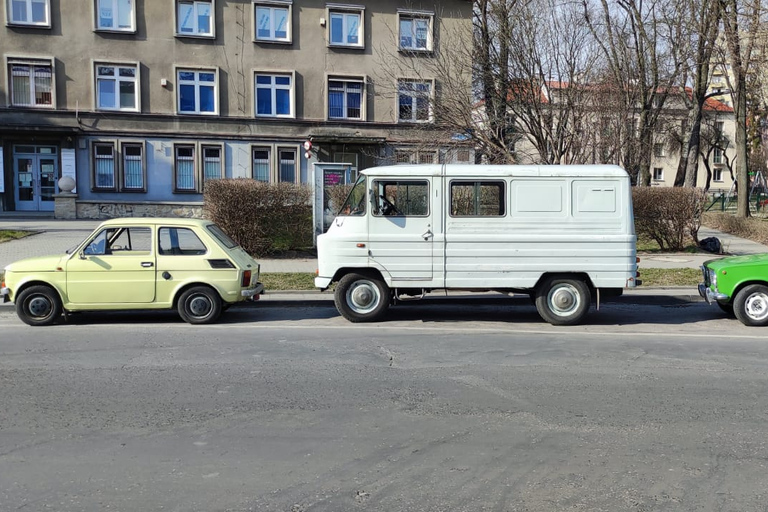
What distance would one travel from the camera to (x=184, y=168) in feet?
102

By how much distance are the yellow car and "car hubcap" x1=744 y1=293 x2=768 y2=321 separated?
23.7 feet

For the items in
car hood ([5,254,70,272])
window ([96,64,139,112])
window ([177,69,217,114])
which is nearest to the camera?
car hood ([5,254,70,272])

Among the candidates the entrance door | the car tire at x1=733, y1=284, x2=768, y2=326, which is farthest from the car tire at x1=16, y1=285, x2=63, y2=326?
the entrance door

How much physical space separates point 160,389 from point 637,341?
19.2 ft

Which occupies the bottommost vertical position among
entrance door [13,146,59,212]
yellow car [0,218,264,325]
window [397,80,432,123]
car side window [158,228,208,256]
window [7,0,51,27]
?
yellow car [0,218,264,325]

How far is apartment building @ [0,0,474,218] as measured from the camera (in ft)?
95.3

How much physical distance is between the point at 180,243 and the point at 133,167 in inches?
892

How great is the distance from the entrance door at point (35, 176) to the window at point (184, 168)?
499cm

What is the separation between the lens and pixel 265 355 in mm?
7754

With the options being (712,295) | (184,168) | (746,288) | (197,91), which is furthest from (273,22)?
(746,288)

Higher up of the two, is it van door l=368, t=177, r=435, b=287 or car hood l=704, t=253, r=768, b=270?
van door l=368, t=177, r=435, b=287

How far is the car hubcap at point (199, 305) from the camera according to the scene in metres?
9.63

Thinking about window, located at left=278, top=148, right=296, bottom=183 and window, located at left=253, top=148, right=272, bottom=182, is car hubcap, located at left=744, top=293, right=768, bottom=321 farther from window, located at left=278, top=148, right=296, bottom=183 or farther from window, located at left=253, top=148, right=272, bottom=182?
window, located at left=253, top=148, right=272, bottom=182

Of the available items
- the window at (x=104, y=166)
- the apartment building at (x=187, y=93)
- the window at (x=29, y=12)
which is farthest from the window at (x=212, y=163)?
the window at (x=29, y=12)
